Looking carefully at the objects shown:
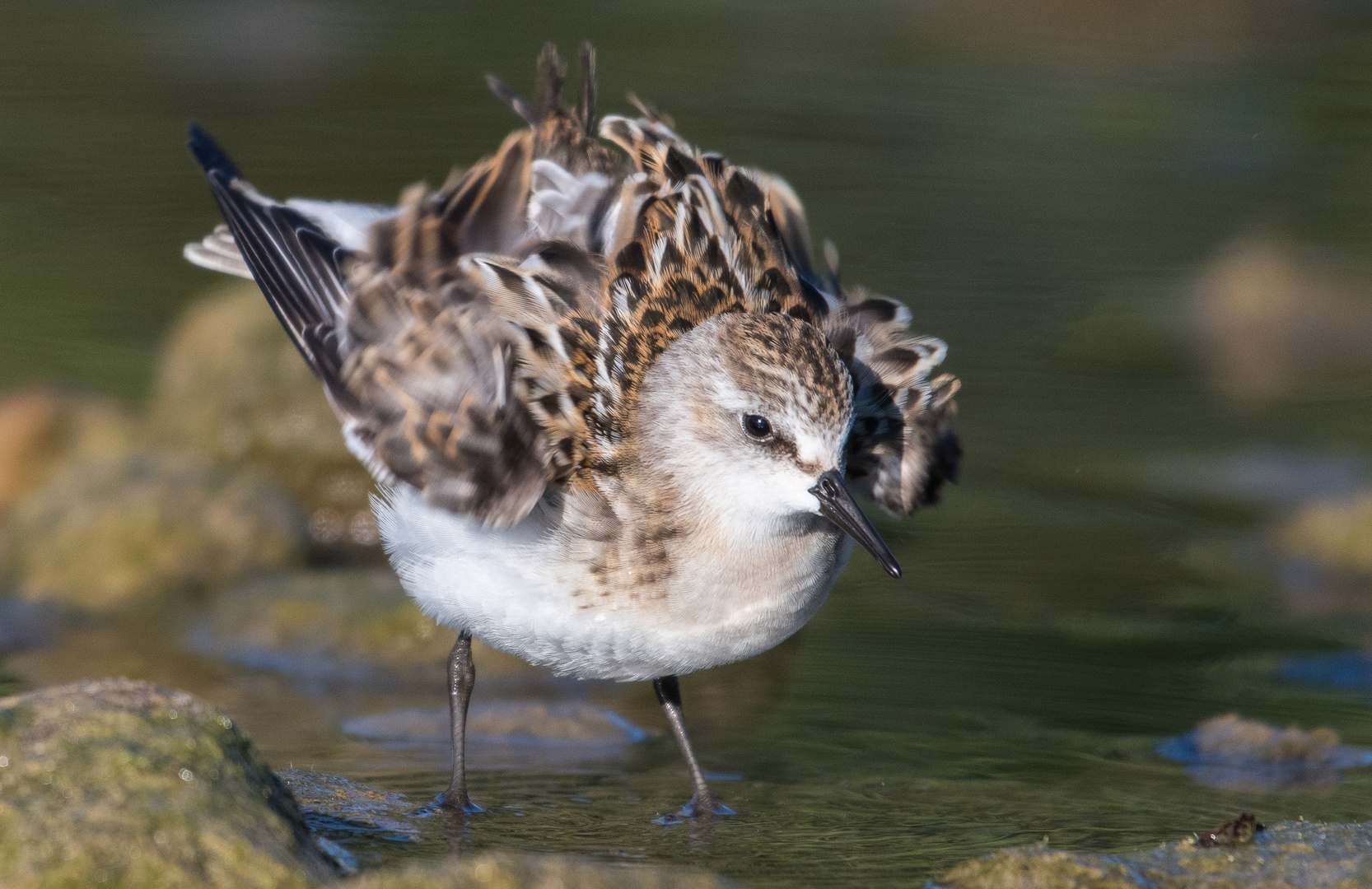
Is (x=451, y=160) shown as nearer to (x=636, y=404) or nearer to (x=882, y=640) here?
(x=882, y=640)

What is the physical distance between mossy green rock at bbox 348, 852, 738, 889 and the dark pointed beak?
142cm

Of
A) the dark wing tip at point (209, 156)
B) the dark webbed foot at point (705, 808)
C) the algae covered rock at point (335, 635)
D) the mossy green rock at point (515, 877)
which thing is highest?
the dark wing tip at point (209, 156)

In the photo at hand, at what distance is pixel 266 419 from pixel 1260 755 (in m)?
5.43

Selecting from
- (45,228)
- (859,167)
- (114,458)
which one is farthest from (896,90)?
(114,458)

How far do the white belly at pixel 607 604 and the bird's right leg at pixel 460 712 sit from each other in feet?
1.79

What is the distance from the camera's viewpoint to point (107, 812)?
4.45 m

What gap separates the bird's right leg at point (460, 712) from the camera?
6203 mm

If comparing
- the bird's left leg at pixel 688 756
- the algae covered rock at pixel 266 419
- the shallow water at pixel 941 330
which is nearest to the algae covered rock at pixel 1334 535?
the shallow water at pixel 941 330

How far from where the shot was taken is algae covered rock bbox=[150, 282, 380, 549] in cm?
991

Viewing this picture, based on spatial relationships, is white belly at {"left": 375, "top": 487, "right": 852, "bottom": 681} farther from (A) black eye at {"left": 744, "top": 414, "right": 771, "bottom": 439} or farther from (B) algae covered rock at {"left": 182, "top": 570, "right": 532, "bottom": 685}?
(B) algae covered rock at {"left": 182, "top": 570, "right": 532, "bottom": 685}

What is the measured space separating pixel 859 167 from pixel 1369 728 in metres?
8.05

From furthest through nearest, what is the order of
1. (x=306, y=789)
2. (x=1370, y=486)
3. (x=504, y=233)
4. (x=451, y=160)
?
(x=451, y=160)
(x=1370, y=486)
(x=504, y=233)
(x=306, y=789)

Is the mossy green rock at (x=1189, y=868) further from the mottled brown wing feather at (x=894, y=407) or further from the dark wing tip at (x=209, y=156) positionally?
the dark wing tip at (x=209, y=156)

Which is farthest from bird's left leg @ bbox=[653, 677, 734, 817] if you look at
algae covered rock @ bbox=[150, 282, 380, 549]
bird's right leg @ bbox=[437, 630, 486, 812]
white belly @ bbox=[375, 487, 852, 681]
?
algae covered rock @ bbox=[150, 282, 380, 549]
